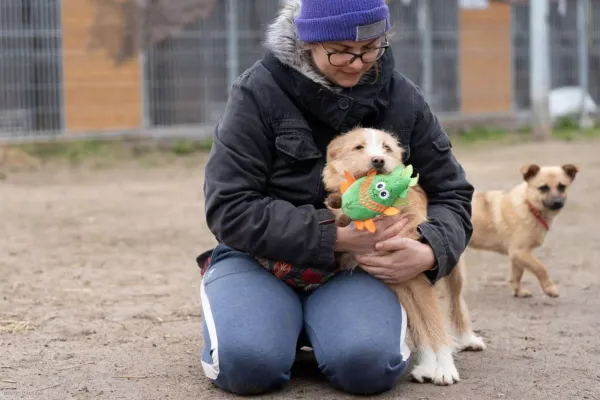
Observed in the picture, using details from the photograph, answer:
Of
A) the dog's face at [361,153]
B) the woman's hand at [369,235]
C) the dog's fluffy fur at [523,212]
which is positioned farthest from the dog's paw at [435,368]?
the dog's fluffy fur at [523,212]

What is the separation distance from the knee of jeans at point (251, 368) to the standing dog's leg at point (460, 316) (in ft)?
3.40

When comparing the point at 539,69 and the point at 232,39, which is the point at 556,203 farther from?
the point at 539,69

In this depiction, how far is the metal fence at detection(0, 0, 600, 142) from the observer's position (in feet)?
46.5

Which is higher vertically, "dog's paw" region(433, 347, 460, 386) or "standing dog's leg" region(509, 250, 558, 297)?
"dog's paw" region(433, 347, 460, 386)

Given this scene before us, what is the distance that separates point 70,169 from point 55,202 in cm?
292

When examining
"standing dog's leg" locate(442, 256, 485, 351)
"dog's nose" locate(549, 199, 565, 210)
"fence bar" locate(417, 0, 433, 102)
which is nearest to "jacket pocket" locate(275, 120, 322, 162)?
"standing dog's leg" locate(442, 256, 485, 351)

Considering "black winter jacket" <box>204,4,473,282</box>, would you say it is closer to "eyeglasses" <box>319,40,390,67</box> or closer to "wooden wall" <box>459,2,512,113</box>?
"eyeglasses" <box>319,40,390,67</box>

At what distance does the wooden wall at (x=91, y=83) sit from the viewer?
1442 centimetres

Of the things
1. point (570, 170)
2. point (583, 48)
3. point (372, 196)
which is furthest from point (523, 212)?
point (583, 48)

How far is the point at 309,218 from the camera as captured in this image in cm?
393

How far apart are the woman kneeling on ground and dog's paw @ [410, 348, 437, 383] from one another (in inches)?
5.8

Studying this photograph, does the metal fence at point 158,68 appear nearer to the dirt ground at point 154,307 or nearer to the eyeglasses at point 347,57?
the dirt ground at point 154,307

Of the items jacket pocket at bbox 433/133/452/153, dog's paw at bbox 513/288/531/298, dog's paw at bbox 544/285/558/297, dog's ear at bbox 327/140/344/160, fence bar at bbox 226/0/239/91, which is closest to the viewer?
dog's ear at bbox 327/140/344/160

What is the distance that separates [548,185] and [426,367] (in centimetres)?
343
